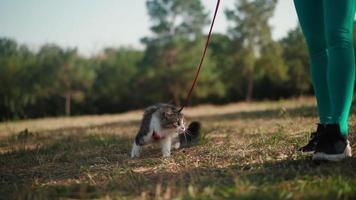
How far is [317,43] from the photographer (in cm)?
349

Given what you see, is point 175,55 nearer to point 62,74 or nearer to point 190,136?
point 62,74

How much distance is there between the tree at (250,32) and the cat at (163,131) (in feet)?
79.5

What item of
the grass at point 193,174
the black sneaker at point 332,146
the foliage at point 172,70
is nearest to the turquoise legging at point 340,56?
the black sneaker at point 332,146

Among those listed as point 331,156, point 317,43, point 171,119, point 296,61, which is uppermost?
point 296,61

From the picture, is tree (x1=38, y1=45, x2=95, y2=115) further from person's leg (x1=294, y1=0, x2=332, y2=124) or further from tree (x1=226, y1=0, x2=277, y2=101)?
person's leg (x1=294, y1=0, x2=332, y2=124)

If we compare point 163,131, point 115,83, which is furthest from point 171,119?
point 115,83

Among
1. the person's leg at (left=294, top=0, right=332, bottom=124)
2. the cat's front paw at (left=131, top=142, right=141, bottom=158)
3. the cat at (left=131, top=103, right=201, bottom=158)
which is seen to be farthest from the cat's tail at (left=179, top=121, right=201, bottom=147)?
the person's leg at (left=294, top=0, right=332, bottom=124)

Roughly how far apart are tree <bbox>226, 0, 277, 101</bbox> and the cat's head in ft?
79.7

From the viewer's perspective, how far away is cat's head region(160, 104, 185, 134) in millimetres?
4805

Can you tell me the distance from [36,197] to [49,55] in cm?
2667

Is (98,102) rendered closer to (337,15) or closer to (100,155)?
(100,155)

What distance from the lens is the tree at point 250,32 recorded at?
1121 inches

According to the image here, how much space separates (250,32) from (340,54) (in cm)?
2627

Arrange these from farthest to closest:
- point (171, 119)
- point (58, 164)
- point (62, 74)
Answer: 1. point (62, 74)
2. point (171, 119)
3. point (58, 164)
